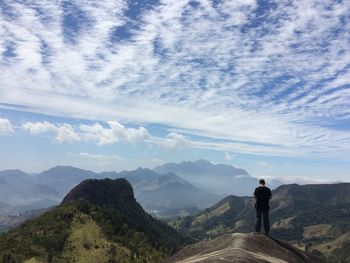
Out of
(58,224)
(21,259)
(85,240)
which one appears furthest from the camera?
(58,224)

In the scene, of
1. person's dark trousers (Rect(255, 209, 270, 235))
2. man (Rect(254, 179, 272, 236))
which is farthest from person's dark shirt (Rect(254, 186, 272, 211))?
person's dark trousers (Rect(255, 209, 270, 235))

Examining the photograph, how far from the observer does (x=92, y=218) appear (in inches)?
6353

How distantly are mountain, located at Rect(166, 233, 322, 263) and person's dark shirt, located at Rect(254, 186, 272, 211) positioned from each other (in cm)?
634

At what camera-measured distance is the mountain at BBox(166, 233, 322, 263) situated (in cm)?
1803

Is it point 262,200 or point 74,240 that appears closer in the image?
point 262,200

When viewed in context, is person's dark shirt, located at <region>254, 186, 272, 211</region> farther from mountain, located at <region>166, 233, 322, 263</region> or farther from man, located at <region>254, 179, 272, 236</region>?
mountain, located at <region>166, 233, 322, 263</region>

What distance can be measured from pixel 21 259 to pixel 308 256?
115183 mm

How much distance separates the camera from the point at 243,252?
18.7 metres

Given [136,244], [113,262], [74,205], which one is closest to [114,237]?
[136,244]

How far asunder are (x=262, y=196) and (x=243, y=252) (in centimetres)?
1169

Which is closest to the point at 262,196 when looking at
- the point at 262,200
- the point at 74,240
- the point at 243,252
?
the point at 262,200

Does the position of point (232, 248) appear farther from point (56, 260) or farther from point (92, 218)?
point (92, 218)

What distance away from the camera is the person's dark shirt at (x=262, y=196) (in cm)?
2983

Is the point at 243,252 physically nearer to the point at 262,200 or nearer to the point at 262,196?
the point at 262,196
